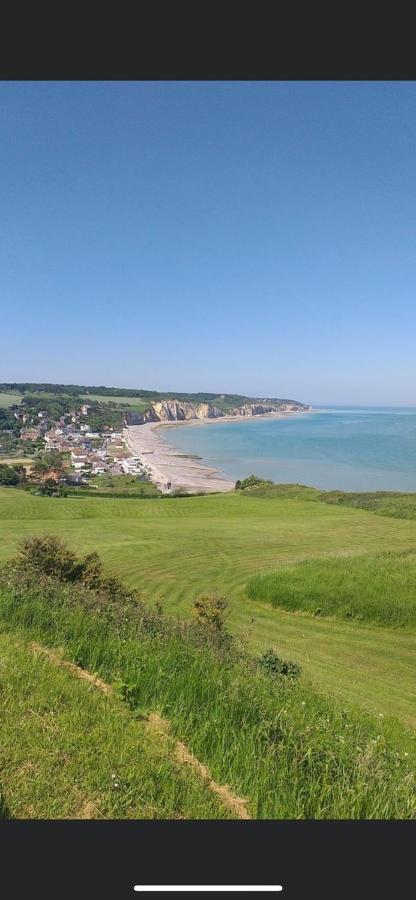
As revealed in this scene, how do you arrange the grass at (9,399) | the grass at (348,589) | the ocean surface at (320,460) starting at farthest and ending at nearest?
the grass at (9,399) → the ocean surface at (320,460) → the grass at (348,589)

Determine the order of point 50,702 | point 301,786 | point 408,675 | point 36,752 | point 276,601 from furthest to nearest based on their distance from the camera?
point 276,601 < point 408,675 < point 50,702 < point 301,786 < point 36,752

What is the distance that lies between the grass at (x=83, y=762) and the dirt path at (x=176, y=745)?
6 centimetres

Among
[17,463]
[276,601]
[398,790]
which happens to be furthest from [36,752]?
[17,463]

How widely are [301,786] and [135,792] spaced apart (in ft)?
2.77

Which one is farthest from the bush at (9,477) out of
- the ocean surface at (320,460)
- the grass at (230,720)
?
the grass at (230,720)

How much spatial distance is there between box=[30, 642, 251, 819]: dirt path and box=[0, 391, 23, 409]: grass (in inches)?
3088

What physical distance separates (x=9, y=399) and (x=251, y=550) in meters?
76.6

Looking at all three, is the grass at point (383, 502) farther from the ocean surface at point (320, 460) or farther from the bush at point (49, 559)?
the bush at point (49, 559)

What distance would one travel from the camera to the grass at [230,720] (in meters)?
2.27

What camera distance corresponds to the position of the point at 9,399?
284ft

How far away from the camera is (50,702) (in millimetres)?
2730
